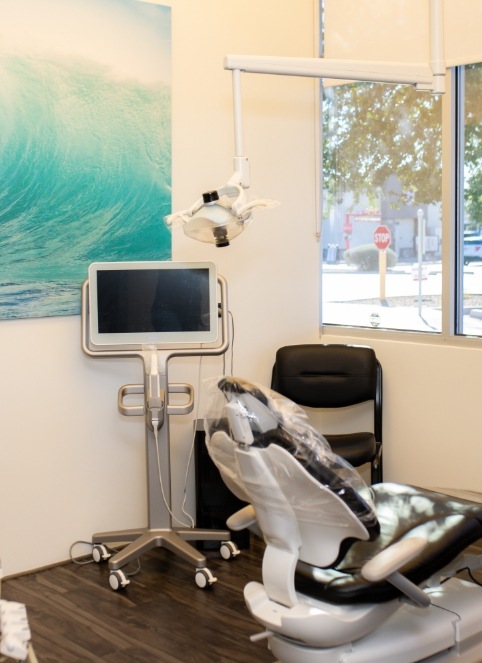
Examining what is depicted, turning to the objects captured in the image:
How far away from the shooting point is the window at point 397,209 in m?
4.02

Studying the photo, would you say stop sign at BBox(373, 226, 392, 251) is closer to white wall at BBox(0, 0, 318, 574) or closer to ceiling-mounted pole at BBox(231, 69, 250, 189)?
white wall at BBox(0, 0, 318, 574)

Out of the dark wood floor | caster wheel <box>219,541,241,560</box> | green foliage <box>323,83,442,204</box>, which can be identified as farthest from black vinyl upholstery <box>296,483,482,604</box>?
green foliage <box>323,83,442,204</box>

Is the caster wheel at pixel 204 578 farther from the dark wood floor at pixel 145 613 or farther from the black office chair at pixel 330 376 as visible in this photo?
the black office chair at pixel 330 376

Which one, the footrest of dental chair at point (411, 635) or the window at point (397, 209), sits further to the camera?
the window at point (397, 209)

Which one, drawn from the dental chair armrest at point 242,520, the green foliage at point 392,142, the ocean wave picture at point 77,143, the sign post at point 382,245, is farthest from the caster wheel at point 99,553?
the green foliage at point 392,142

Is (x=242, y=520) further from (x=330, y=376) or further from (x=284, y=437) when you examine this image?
(x=330, y=376)

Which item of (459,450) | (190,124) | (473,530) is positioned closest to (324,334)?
(459,450)

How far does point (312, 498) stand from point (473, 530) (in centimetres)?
63

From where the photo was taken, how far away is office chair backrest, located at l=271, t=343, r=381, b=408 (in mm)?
4121

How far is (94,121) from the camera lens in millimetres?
3723

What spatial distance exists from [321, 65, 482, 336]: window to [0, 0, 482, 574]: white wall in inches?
4.6

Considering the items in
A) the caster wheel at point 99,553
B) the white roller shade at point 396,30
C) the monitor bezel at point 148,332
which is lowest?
the caster wheel at point 99,553

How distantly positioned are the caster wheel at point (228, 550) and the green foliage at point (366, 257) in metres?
1.56

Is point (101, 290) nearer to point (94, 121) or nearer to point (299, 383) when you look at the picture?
point (94, 121)
